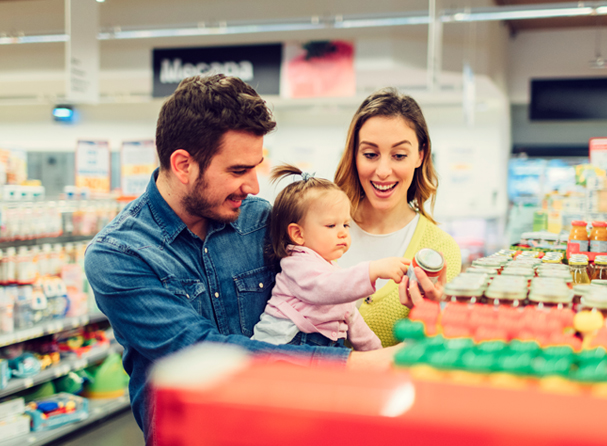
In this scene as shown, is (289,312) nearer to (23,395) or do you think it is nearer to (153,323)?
(153,323)

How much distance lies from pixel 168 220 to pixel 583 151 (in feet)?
34.8

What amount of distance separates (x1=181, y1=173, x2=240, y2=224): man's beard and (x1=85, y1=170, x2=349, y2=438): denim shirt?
0.06 meters

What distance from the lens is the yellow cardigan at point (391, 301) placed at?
2.00 m

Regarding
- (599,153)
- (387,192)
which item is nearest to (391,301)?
(387,192)

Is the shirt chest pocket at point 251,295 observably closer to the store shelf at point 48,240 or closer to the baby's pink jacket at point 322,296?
the baby's pink jacket at point 322,296

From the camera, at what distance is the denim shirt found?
5.10ft

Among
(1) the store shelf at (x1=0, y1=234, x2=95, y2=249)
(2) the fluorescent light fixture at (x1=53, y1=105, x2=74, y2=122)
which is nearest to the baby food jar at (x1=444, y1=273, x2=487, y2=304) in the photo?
(1) the store shelf at (x1=0, y1=234, x2=95, y2=249)

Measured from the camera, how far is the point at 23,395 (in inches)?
175

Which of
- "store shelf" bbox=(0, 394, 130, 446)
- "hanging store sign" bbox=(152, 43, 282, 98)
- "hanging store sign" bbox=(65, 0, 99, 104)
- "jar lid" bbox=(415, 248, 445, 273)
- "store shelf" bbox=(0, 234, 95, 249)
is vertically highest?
"hanging store sign" bbox=(152, 43, 282, 98)

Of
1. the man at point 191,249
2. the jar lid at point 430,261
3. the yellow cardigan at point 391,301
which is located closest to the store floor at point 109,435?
the man at point 191,249

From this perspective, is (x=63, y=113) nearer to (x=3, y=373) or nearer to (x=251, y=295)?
(x=3, y=373)

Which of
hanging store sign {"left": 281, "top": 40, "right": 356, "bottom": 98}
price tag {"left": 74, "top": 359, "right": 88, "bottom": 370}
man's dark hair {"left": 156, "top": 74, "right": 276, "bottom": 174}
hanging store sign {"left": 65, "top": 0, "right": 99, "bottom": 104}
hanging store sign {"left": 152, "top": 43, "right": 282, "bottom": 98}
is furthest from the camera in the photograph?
hanging store sign {"left": 152, "top": 43, "right": 282, "bottom": 98}

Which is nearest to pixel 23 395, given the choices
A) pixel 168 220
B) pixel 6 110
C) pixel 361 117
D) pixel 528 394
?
pixel 168 220

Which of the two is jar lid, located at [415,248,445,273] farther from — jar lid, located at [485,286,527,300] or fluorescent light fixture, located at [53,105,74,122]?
fluorescent light fixture, located at [53,105,74,122]
